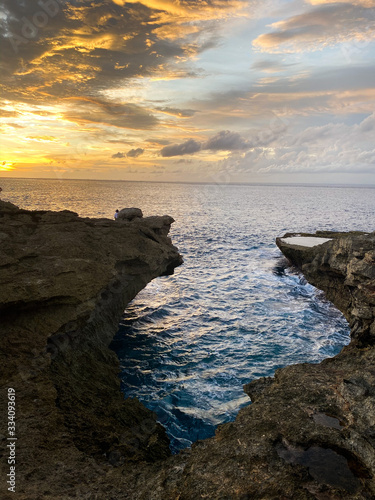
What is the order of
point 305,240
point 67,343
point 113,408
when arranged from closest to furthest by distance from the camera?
point 113,408, point 67,343, point 305,240

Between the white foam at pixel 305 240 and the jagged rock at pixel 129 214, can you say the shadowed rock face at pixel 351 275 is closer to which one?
the white foam at pixel 305 240

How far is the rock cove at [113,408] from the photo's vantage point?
21.1 feet

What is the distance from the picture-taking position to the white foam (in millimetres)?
33938

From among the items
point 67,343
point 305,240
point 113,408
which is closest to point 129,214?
point 67,343

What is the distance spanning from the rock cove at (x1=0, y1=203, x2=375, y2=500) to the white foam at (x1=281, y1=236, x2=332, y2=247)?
51.9 ft

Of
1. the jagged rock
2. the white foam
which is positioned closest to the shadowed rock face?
the white foam

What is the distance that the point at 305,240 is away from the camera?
35812 mm

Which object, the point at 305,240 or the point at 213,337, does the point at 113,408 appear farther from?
the point at 305,240

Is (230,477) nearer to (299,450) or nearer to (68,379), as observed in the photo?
(299,450)

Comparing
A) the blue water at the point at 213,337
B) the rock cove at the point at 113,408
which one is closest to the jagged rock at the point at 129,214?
the blue water at the point at 213,337

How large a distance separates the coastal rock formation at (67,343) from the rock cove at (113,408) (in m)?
0.05

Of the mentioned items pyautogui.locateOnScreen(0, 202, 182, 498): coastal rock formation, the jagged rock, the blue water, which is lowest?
the blue water

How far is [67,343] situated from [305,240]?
29204 millimetres

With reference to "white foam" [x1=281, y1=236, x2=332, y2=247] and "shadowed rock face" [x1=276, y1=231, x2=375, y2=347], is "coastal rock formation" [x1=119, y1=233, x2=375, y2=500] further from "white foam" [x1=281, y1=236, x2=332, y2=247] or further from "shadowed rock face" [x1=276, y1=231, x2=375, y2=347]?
"white foam" [x1=281, y1=236, x2=332, y2=247]
